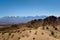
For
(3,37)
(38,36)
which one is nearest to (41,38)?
(38,36)

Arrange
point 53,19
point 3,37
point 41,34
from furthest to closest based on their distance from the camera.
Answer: point 53,19 → point 3,37 → point 41,34

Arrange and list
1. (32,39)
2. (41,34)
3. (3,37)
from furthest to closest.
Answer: (3,37), (41,34), (32,39)

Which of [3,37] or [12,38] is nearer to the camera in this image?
[12,38]

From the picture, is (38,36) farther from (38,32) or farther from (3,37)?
(3,37)

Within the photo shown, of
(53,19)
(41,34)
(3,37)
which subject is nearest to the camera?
(41,34)

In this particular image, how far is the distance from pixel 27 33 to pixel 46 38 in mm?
3517

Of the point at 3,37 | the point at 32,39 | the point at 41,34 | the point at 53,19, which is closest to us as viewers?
the point at 32,39

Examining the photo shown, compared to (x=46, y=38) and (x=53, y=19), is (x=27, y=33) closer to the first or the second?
(x=46, y=38)

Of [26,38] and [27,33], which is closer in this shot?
[26,38]

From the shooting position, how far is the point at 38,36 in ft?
62.8

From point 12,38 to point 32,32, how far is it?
11.9 ft

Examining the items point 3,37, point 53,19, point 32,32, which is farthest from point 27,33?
point 53,19

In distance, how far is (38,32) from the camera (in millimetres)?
20562

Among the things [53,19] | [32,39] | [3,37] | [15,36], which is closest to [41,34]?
[32,39]
